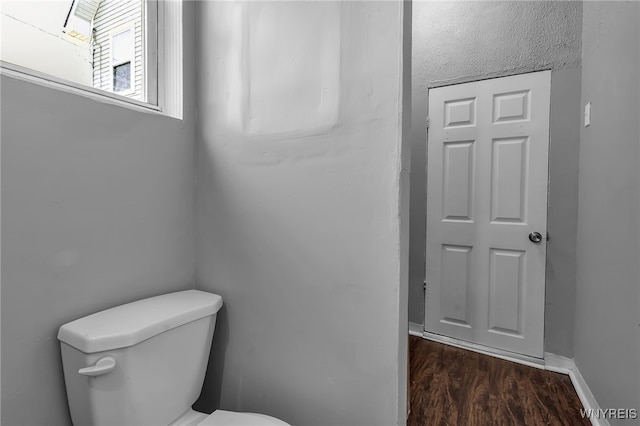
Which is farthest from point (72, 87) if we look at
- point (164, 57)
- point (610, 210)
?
point (610, 210)

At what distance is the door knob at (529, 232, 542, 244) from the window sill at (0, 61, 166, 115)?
2.23 meters

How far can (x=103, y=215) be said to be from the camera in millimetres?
984

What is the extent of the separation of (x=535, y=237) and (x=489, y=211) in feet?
1.03

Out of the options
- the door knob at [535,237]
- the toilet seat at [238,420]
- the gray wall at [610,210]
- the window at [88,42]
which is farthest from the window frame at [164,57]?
the door knob at [535,237]

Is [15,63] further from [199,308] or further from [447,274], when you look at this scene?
[447,274]

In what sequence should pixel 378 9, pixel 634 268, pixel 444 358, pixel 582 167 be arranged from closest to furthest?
pixel 378 9 < pixel 634 268 < pixel 582 167 < pixel 444 358

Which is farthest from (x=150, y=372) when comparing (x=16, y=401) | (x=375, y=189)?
(x=375, y=189)

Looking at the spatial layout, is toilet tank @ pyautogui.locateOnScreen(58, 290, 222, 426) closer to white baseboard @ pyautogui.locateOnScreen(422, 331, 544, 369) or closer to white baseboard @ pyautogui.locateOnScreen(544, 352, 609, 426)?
white baseboard @ pyautogui.locateOnScreen(544, 352, 609, 426)

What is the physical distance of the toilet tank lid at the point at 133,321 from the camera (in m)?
0.81

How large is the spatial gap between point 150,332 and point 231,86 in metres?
0.88

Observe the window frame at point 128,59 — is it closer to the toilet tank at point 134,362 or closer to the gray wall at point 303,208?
the gray wall at point 303,208

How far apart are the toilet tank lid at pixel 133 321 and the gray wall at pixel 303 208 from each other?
169 mm

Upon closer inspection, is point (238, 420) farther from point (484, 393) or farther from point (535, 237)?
point (535, 237)

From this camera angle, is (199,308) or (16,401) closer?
(16,401)
